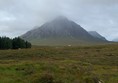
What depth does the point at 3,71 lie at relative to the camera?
104 feet

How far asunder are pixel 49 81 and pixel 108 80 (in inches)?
331

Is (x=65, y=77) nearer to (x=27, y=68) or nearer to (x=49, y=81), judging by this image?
(x=49, y=81)

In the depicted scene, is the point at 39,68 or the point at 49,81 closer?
the point at 49,81

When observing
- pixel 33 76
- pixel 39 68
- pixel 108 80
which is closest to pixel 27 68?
pixel 39 68

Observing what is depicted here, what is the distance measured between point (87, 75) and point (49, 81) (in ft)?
19.8

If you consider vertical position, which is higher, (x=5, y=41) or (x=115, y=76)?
(x=5, y=41)

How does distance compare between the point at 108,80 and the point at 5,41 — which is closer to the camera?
the point at 108,80

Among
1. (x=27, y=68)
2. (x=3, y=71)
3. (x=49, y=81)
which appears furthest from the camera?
(x=27, y=68)

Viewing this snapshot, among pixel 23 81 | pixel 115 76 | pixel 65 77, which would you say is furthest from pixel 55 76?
pixel 115 76

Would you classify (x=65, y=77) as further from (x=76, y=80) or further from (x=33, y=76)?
(x=33, y=76)

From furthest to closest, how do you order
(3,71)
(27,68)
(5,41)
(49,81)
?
(5,41) < (27,68) < (3,71) < (49,81)

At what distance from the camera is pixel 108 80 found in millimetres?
32625

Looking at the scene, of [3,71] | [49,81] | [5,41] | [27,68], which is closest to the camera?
[49,81]

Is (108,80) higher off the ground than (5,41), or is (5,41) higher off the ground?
(5,41)
